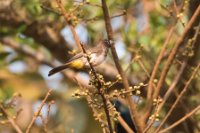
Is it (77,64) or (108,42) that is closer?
(108,42)

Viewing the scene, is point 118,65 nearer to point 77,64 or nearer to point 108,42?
point 108,42

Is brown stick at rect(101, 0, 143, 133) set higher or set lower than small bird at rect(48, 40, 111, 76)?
lower

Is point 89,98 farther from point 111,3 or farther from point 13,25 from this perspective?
point 13,25

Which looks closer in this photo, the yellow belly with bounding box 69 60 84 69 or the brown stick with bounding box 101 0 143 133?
the brown stick with bounding box 101 0 143 133

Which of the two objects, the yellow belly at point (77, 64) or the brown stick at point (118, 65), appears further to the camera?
the yellow belly at point (77, 64)

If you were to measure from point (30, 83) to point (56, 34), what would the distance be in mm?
1770

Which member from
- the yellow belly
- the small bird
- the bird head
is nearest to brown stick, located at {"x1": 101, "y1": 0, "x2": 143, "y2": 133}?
the bird head

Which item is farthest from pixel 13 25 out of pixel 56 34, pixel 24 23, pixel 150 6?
pixel 150 6

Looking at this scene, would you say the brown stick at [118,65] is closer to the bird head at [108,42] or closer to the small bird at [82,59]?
the bird head at [108,42]

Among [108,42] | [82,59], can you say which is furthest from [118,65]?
[82,59]

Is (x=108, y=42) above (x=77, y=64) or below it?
below

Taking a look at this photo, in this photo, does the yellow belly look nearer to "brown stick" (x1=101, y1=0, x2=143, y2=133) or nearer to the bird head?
the bird head

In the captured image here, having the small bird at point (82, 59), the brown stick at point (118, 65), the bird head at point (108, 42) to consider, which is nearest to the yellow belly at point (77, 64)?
the small bird at point (82, 59)

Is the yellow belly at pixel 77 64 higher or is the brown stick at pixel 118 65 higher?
the yellow belly at pixel 77 64
